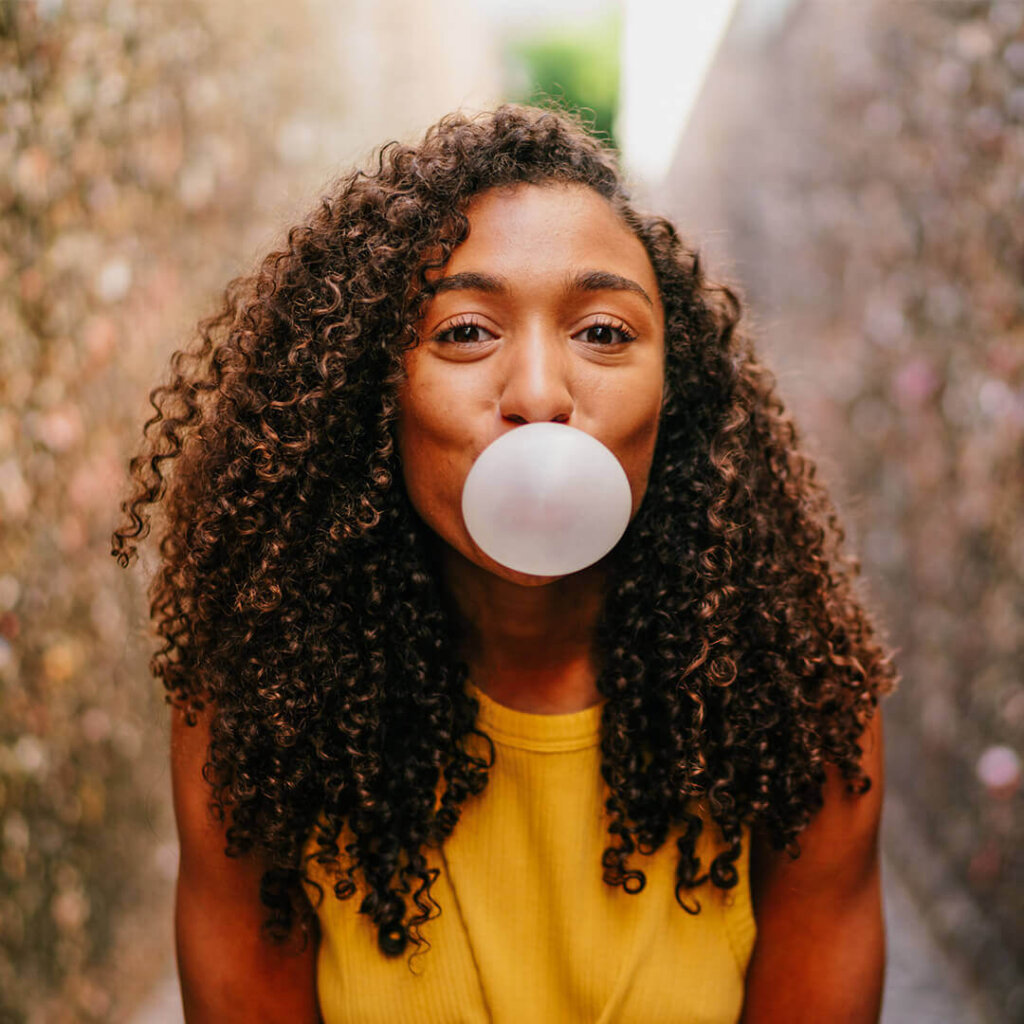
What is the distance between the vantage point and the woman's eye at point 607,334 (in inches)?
43.8

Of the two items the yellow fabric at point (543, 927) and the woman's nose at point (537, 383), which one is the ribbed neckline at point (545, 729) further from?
the woman's nose at point (537, 383)

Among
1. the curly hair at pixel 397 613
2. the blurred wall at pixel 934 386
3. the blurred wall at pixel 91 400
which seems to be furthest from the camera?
the blurred wall at pixel 934 386

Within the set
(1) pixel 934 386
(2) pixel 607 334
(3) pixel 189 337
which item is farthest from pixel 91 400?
(1) pixel 934 386

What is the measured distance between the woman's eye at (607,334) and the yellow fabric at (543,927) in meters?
0.46

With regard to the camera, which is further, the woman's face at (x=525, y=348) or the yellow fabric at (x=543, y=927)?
the yellow fabric at (x=543, y=927)

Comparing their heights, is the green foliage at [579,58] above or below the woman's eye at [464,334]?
above

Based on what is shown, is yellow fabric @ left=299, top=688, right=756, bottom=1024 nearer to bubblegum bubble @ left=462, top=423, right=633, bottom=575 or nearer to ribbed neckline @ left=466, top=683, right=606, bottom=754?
ribbed neckline @ left=466, top=683, right=606, bottom=754

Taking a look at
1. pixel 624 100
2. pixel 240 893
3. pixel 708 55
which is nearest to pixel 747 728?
pixel 240 893

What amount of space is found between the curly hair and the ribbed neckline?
26 millimetres

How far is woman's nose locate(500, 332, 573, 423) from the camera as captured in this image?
3.38ft

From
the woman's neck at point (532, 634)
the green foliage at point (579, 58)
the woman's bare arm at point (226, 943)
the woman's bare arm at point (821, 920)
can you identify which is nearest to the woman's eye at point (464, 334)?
the woman's neck at point (532, 634)

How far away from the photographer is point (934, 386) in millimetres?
2895

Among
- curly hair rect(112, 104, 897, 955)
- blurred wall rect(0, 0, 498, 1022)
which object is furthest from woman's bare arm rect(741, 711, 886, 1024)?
blurred wall rect(0, 0, 498, 1022)

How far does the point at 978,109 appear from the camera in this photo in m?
2.48
